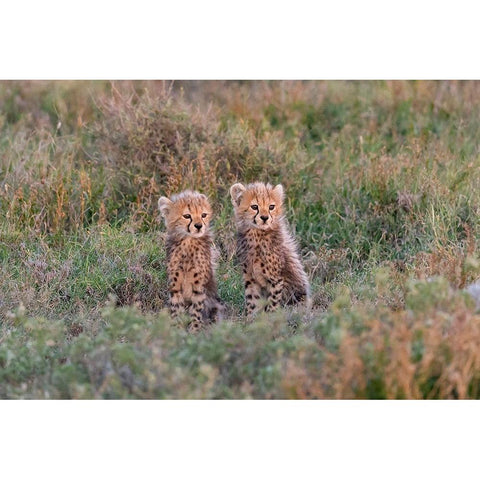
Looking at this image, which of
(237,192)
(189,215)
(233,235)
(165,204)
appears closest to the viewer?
(189,215)

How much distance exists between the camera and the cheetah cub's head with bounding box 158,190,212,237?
19.2 ft

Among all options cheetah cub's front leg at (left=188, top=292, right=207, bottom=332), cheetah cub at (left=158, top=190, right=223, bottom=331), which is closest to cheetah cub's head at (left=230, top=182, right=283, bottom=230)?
cheetah cub at (left=158, top=190, right=223, bottom=331)

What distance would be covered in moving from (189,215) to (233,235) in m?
1.26

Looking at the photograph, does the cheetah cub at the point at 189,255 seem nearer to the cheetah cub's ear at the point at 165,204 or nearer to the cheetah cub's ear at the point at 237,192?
the cheetah cub's ear at the point at 165,204

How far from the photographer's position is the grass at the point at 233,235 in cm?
454

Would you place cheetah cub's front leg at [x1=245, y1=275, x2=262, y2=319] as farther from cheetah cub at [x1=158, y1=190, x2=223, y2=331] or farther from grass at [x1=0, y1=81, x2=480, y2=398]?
cheetah cub at [x1=158, y1=190, x2=223, y2=331]

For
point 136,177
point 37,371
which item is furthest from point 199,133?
point 37,371

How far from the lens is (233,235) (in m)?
7.09

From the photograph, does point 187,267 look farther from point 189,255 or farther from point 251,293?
point 251,293

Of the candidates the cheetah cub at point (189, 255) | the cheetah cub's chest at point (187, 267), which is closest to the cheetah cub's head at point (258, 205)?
the cheetah cub at point (189, 255)

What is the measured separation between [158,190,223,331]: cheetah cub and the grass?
0.96ft

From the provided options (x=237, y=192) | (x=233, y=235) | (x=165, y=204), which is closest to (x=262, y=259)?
(x=237, y=192)

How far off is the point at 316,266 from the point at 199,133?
5.85 feet

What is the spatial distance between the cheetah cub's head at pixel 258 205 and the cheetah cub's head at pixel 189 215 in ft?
0.97
